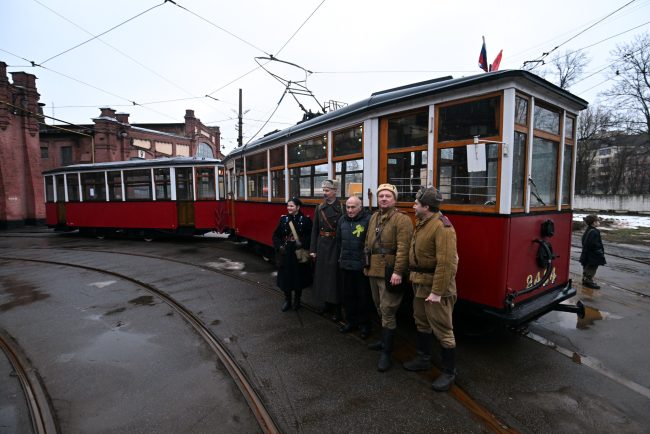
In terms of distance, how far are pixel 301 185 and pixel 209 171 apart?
6.64 meters

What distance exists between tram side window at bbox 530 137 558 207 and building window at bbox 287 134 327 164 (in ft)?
9.11

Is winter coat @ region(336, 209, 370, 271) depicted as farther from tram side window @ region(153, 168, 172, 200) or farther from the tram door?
tram side window @ region(153, 168, 172, 200)

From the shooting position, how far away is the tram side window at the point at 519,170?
340 cm

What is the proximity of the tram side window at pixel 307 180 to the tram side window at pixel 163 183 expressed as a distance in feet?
23.7

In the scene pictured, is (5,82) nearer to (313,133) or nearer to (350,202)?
(313,133)

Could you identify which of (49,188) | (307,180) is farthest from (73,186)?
(307,180)

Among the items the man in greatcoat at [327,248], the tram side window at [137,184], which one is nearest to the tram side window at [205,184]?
the tram side window at [137,184]

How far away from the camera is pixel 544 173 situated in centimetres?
392

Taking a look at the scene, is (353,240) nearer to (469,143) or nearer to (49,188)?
(469,143)

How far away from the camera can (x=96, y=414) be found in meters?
2.76

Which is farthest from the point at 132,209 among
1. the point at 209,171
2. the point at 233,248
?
the point at 233,248

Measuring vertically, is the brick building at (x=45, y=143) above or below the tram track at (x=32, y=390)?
above

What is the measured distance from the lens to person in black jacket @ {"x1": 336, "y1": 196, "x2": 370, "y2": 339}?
12.6 feet

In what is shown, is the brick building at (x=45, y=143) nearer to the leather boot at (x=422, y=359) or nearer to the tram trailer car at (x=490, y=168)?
the tram trailer car at (x=490, y=168)
